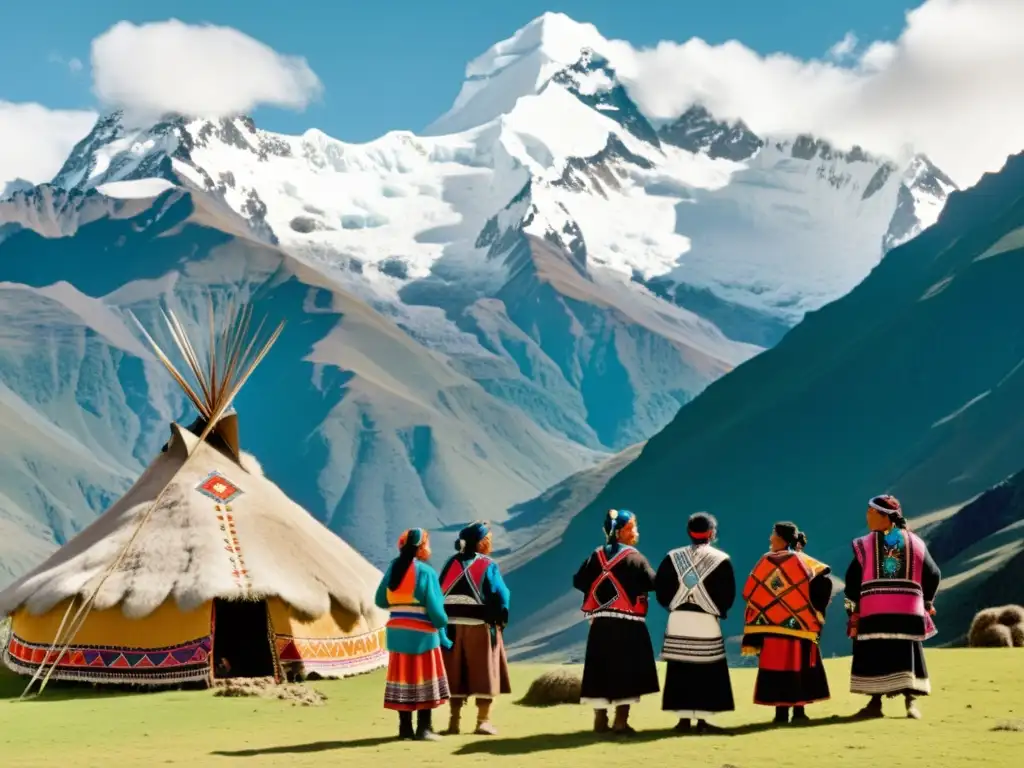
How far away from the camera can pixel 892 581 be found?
56.4ft

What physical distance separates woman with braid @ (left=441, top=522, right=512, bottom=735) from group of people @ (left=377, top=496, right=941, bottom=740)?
0.08 feet

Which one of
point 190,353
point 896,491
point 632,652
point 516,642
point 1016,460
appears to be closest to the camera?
point 632,652

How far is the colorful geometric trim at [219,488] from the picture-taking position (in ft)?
85.7

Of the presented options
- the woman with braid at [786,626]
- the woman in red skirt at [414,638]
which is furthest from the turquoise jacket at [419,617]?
the woman with braid at [786,626]

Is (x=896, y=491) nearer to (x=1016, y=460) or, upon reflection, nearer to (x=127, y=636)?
(x=1016, y=460)

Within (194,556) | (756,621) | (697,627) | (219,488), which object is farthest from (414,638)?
(219,488)

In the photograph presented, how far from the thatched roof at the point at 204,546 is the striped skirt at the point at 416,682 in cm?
703

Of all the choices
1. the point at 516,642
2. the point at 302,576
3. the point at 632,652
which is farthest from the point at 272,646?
the point at 516,642

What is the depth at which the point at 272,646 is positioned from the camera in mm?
24266

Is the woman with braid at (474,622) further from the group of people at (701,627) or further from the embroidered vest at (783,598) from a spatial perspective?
the embroidered vest at (783,598)

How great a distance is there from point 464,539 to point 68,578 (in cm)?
948

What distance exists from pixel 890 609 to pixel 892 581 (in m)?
0.32

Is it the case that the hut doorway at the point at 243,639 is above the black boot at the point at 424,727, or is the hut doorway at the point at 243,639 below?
above

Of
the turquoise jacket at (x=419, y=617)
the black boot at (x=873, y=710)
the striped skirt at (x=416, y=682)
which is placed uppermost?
the turquoise jacket at (x=419, y=617)
